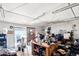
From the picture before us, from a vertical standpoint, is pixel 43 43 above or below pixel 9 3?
below

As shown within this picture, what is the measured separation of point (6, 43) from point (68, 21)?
81 centimetres

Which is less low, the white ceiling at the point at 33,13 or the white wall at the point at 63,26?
the white ceiling at the point at 33,13

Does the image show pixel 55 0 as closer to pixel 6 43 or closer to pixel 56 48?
pixel 56 48

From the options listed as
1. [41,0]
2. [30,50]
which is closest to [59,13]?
[41,0]

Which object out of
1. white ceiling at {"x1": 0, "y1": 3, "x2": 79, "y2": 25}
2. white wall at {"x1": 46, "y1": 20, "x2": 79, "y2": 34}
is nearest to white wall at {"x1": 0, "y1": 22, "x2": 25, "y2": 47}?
white ceiling at {"x1": 0, "y1": 3, "x2": 79, "y2": 25}

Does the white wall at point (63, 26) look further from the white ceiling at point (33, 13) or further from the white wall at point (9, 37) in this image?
the white wall at point (9, 37)

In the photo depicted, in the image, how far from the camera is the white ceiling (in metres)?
1.64

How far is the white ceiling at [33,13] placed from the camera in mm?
1641

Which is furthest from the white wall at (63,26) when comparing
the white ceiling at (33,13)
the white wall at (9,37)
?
the white wall at (9,37)

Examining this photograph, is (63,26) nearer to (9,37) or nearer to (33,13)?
(33,13)

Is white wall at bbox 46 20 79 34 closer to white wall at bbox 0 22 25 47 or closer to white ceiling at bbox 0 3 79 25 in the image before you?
white ceiling at bbox 0 3 79 25

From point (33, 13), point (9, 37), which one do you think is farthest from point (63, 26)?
point (9, 37)

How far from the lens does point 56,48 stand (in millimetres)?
1654

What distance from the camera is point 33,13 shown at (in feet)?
5.45
